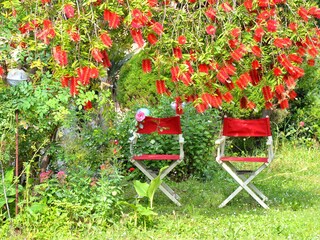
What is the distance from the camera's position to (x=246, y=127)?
24.0ft

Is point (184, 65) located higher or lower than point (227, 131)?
higher

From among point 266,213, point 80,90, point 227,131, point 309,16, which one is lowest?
point 266,213

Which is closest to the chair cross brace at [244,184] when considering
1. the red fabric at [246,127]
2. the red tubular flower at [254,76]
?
the red fabric at [246,127]

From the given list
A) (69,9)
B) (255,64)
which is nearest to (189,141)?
(255,64)

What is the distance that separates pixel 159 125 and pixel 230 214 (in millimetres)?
1124

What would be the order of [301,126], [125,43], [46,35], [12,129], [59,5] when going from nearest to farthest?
1. [46,35]
2. [59,5]
3. [12,129]
4. [125,43]
5. [301,126]

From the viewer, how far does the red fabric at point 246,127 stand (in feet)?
23.8

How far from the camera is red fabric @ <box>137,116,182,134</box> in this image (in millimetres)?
7285

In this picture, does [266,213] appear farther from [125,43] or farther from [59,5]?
[59,5]

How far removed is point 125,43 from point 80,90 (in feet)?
3.53

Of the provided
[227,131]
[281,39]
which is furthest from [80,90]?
[227,131]

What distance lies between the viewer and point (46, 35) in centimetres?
501

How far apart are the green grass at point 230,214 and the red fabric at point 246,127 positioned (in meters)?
0.67

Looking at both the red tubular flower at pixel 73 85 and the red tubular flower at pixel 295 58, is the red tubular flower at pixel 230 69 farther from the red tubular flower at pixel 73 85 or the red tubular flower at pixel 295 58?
the red tubular flower at pixel 73 85
